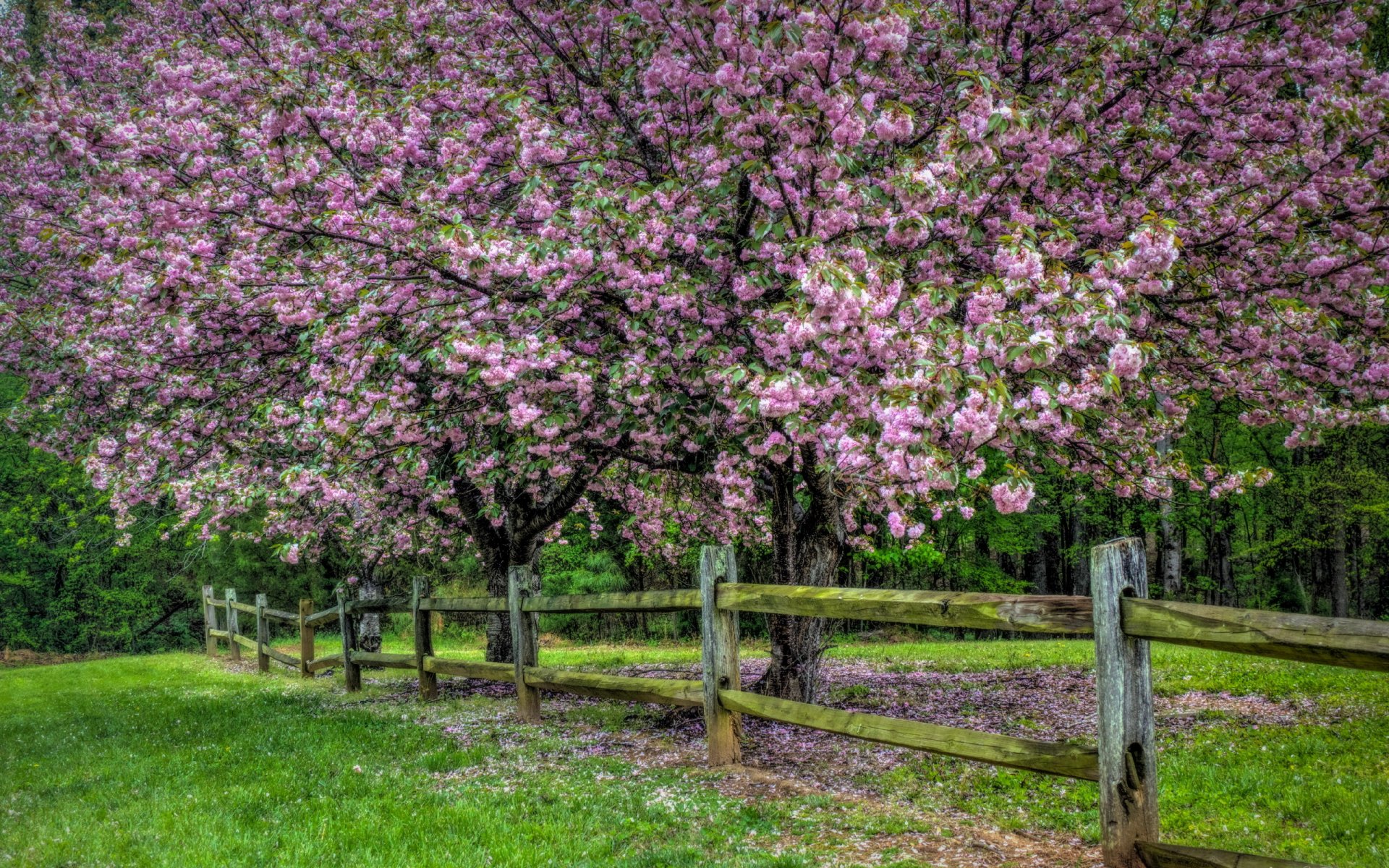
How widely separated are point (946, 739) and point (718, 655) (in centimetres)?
217

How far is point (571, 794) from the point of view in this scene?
598 cm

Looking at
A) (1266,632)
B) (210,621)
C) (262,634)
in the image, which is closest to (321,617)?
(262,634)

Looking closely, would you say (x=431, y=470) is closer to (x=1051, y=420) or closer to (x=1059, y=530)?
(x=1051, y=420)

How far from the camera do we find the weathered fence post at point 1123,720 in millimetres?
3834

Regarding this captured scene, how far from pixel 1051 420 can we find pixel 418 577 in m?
8.57

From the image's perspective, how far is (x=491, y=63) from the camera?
8.99m

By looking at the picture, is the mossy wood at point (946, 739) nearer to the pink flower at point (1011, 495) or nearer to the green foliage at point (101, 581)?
the pink flower at point (1011, 495)

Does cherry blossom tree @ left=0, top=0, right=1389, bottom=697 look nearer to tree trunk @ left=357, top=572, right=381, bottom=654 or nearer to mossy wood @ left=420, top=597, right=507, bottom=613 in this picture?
mossy wood @ left=420, top=597, right=507, bottom=613

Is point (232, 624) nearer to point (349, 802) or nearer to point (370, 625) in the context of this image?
point (370, 625)

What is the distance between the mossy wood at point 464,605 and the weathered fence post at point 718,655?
11.5 ft

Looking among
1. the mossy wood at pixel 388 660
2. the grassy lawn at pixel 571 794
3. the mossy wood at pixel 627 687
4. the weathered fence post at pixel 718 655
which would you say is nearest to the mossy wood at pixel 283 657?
the mossy wood at pixel 388 660

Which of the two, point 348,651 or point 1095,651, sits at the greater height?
point 1095,651

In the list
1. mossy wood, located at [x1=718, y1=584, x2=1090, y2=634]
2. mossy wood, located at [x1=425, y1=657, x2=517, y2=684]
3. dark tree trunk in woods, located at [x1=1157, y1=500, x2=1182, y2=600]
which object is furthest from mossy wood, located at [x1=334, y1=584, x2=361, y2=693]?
dark tree trunk in woods, located at [x1=1157, y1=500, x2=1182, y2=600]

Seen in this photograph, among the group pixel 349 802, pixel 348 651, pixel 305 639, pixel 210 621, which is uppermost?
pixel 349 802
